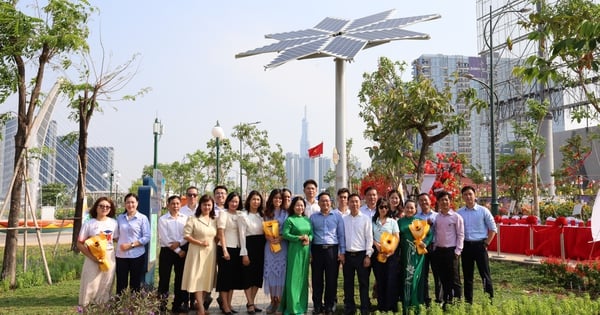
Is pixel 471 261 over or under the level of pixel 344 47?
under

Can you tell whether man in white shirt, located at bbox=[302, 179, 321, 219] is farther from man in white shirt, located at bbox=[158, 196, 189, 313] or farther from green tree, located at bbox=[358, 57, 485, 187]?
green tree, located at bbox=[358, 57, 485, 187]

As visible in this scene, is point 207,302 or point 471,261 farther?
point 207,302

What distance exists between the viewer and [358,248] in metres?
6.61

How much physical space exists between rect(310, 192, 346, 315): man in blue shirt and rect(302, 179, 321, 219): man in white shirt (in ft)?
1.54

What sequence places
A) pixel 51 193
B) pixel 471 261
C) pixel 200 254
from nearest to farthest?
pixel 200 254
pixel 471 261
pixel 51 193

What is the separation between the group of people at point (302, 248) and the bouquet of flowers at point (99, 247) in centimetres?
15

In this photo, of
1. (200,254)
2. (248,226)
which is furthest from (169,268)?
(248,226)

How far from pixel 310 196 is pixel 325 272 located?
1148 millimetres

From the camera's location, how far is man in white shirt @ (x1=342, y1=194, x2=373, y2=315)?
6586 mm

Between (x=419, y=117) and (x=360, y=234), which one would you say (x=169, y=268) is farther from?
(x=419, y=117)

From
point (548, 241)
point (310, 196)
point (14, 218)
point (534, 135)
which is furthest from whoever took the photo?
point (534, 135)

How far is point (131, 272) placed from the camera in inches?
260

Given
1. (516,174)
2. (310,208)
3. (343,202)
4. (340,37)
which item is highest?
(340,37)

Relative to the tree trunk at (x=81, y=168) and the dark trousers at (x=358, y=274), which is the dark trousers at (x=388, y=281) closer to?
the dark trousers at (x=358, y=274)
